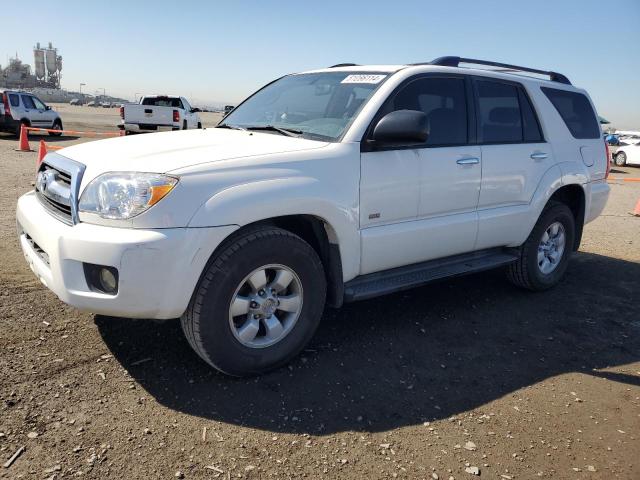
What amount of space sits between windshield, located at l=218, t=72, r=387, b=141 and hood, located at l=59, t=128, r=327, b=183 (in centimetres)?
21

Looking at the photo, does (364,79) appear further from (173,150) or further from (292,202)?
(173,150)

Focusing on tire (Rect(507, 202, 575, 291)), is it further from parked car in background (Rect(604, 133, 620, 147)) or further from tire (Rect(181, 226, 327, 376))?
parked car in background (Rect(604, 133, 620, 147))

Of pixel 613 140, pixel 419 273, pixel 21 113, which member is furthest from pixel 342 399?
pixel 613 140

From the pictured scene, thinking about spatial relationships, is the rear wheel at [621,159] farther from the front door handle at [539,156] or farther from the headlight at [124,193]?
the headlight at [124,193]

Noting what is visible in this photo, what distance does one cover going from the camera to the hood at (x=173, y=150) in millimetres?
2814

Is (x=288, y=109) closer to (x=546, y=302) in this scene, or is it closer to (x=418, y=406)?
(x=418, y=406)

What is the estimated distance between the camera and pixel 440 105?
→ 3.93 metres

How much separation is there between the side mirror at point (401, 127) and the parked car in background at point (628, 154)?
22.4 m

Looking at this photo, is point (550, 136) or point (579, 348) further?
point (550, 136)

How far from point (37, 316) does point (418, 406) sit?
2.66 metres

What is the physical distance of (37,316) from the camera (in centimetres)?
366

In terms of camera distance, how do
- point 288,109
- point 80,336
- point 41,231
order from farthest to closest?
point 288,109 < point 80,336 < point 41,231

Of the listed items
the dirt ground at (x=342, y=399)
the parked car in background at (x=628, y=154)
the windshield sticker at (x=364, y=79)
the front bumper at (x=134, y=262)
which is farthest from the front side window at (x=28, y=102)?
the parked car in background at (x=628, y=154)

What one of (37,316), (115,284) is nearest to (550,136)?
(115,284)
